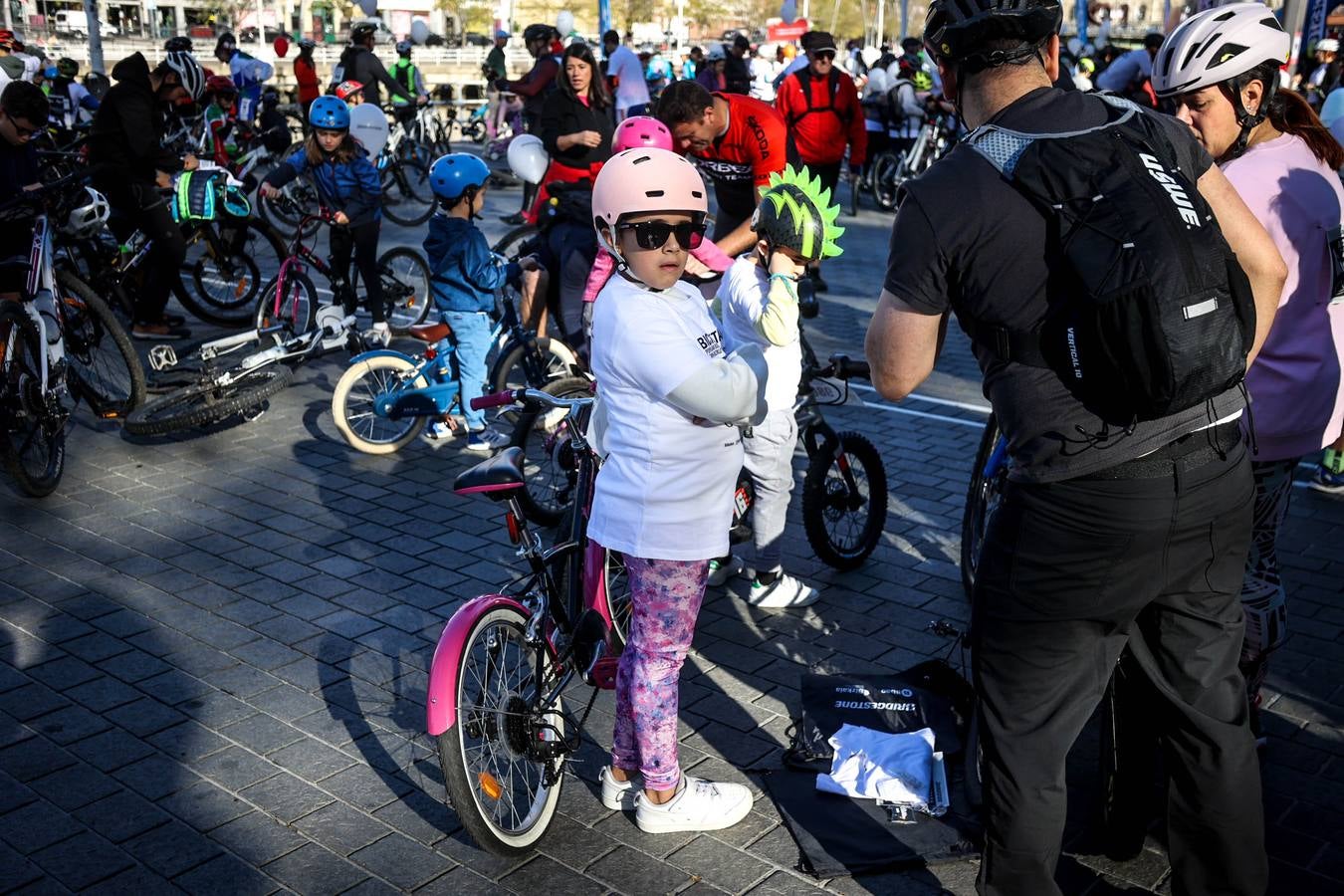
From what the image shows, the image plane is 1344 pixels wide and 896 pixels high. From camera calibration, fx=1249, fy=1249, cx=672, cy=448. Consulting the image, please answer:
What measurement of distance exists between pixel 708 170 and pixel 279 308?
335 cm

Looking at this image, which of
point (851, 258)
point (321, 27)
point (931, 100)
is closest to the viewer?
point (851, 258)

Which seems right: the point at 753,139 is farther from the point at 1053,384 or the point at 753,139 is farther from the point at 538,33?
the point at 538,33

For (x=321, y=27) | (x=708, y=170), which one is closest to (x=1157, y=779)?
(x=708, y=170)

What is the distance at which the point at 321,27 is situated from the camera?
60531 millimetres

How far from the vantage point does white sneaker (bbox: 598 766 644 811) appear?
375cm

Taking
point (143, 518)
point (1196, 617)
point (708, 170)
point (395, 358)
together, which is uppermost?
point (708, 170)

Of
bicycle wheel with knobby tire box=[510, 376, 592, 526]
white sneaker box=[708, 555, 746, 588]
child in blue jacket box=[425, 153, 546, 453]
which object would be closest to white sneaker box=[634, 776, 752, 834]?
bicycle wheel with knobby tire box=[510, 376, 592, 526]

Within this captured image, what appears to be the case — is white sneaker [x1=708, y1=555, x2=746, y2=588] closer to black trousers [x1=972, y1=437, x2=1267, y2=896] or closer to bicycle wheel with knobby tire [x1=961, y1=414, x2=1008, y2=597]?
bicycle wheel with knobby tire [x1=961, y1=414, x2=1008, y2=597]

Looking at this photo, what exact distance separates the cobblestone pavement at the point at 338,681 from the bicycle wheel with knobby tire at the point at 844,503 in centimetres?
14

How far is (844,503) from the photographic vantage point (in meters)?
5.48

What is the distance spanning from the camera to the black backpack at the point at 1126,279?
7.81 ft

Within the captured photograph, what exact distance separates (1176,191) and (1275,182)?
1.44 metres

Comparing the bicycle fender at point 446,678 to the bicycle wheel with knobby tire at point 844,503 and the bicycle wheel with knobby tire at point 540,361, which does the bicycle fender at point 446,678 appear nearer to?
the bicycle wheel with knobby tire at point 844,503

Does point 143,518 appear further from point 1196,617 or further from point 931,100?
point 931,100
